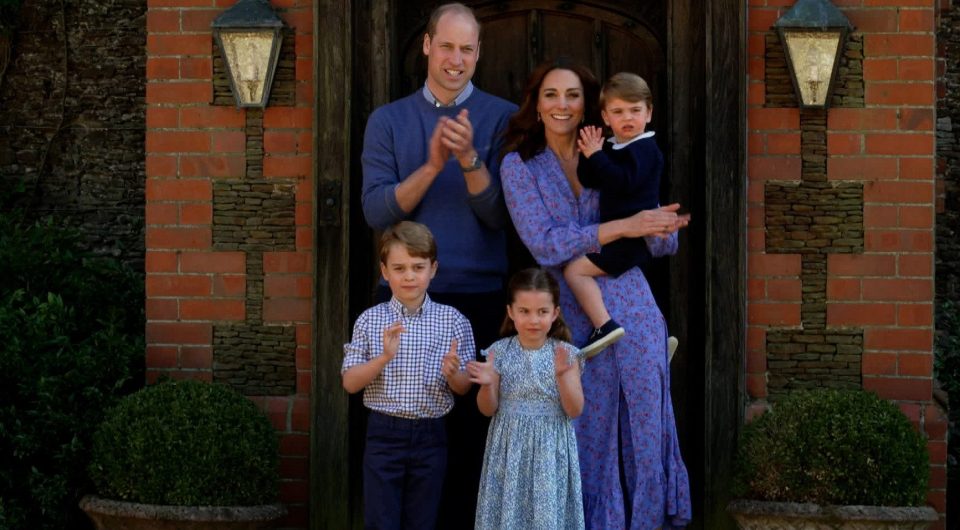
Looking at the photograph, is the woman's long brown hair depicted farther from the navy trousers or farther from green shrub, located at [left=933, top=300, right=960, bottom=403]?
green shrub, located at [left=933, top=300, right=960, bottom=403]

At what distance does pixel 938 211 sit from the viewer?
7102 mm

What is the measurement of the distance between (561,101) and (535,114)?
0.15 metres

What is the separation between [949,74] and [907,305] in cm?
232

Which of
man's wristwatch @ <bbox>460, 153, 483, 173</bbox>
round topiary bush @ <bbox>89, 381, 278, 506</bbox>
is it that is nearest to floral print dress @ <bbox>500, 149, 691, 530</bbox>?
man's wristwatch @ <bbox>460, 153, 483, 173</bbox>

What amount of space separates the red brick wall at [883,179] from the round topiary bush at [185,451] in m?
2.05

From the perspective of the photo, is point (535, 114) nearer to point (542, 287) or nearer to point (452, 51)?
point (452, 51)

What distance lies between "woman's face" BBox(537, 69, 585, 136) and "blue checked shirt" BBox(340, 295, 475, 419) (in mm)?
753

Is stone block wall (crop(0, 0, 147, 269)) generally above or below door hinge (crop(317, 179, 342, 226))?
above

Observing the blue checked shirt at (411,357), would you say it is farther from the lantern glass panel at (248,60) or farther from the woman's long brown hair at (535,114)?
the lantern glass panel at (248,60)

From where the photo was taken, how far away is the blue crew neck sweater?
15.7 feet

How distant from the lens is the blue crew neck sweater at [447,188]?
4.79 meters

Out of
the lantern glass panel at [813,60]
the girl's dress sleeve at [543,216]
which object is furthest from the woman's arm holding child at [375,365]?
the lantern glass panel at [813,60]

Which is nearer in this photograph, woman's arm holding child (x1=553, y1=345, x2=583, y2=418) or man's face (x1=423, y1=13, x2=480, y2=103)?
woman's arm holding child (x1=553, y1=345, x2=583, y2=418)

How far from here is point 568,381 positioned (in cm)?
430
